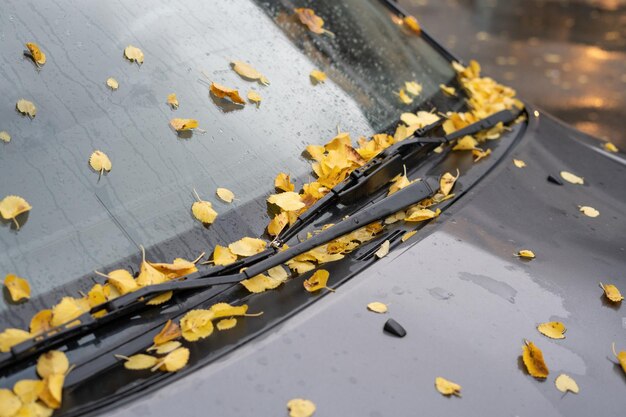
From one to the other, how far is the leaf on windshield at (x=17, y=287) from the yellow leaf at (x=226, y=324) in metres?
0.37

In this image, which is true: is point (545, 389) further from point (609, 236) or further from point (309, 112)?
point (309, 112)

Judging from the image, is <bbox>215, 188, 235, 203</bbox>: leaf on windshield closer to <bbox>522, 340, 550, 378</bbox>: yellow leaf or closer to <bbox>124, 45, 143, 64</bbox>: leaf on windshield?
<bbox>124, 45, 143, 64</bbox>: leaf on windshield

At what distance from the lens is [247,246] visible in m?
1.68

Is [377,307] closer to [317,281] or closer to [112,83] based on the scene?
[317,281]

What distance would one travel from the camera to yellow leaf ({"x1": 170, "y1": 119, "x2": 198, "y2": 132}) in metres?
1.84

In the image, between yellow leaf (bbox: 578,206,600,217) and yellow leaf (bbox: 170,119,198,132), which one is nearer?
yellow leaf (bbox: 170,119,198,132)

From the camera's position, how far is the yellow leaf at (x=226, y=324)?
1.51m

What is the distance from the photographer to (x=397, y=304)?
5.33ft

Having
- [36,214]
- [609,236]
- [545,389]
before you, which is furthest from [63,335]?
[609,236]

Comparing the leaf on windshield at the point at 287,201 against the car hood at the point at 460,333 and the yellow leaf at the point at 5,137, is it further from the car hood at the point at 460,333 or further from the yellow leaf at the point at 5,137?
the yellow leaf at the point at 5,137

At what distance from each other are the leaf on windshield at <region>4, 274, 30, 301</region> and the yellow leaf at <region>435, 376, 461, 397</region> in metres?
0.80

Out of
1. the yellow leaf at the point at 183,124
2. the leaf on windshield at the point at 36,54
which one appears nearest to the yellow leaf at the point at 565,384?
the yellow leaf at the point at 183,124

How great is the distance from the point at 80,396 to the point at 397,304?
0.66 m


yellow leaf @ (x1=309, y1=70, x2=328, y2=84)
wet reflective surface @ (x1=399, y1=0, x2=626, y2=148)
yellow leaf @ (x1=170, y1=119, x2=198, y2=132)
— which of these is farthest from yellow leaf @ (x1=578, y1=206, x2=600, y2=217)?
wet reflective surface @ (x1=399, y1=0, x2=626, y2=148)
